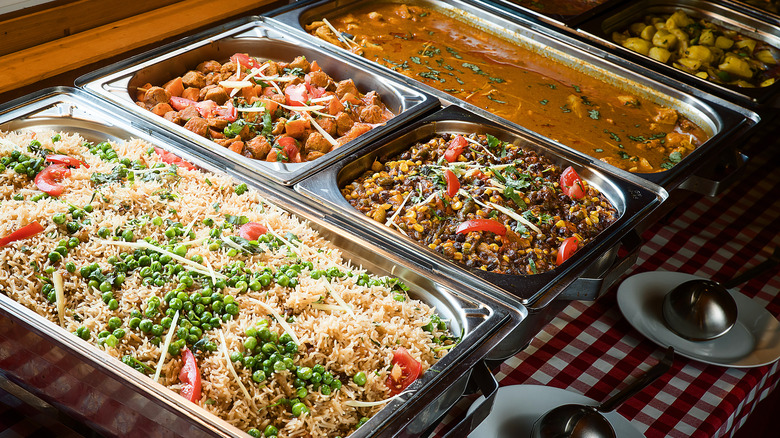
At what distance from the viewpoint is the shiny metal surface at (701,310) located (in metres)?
2.33

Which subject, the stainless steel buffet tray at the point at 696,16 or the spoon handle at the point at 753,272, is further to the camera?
the stainless steel buffet tray at the point at 696,16

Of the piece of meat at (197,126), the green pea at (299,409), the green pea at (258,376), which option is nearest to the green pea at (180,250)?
the green pea at (258,376)

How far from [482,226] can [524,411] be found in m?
0.58

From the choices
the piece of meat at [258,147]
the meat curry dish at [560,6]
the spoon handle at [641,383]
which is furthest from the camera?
the meat curry dish at [560,6]

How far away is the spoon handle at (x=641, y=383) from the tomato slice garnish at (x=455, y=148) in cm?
99

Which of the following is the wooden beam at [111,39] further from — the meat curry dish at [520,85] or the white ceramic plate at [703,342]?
the white ceramic plate at [703,342]

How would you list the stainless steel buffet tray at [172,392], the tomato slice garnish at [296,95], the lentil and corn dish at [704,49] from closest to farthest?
the stainless steel buffet tray at [172,392] < the tomato slice garnish at [296,95] < the lentil and corn dish at [704,49]

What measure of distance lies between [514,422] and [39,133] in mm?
1716

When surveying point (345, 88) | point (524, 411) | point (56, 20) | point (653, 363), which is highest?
point (56, 20)

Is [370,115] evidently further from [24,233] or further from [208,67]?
[24,233]

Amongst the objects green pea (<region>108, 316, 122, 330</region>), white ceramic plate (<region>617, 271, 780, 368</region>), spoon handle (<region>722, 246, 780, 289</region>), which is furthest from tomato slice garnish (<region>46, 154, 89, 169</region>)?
spoon handle (<region>722, 246, 780, 289</region>)

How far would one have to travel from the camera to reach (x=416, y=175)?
247 centimetres

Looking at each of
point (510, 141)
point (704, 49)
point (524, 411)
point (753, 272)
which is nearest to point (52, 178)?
point (524, 411)

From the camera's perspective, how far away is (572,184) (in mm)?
2566
